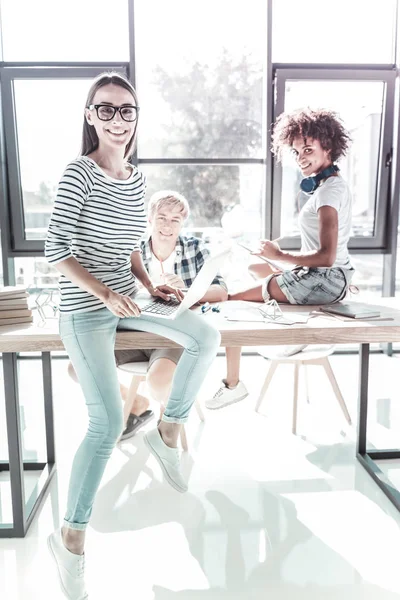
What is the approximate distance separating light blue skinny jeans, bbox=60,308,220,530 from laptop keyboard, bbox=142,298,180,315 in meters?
0.05

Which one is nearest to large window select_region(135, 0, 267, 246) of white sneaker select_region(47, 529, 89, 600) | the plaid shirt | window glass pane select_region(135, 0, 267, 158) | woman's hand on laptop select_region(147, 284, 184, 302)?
window glass pane select_region(135, 0, 267, 158)

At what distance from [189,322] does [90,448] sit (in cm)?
47

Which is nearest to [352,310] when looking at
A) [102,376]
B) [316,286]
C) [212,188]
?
[316,286]

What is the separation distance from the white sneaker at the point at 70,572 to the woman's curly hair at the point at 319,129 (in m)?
1.77

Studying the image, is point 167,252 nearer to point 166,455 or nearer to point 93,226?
point 93,226

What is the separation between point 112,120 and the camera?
156 centimetres

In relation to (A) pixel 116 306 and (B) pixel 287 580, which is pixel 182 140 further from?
(B) pixel 287 580

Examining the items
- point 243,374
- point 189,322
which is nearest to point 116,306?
point 189,322

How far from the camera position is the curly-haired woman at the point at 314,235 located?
212 cm

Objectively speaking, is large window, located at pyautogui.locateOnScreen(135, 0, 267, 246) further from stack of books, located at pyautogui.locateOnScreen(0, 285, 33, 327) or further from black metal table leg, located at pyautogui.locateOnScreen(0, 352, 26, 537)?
black metal table leg, located at pyautogui.locateOnScreen(0, 352, 26, 537)

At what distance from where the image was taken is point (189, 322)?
1.61 meters

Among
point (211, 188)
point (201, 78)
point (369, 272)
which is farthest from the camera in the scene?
point (369, 272)

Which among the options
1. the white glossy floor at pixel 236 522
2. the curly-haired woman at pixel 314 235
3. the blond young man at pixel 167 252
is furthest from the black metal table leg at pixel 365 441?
the blond young man at pixel 167 252

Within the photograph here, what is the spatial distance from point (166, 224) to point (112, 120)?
3.13 feet
